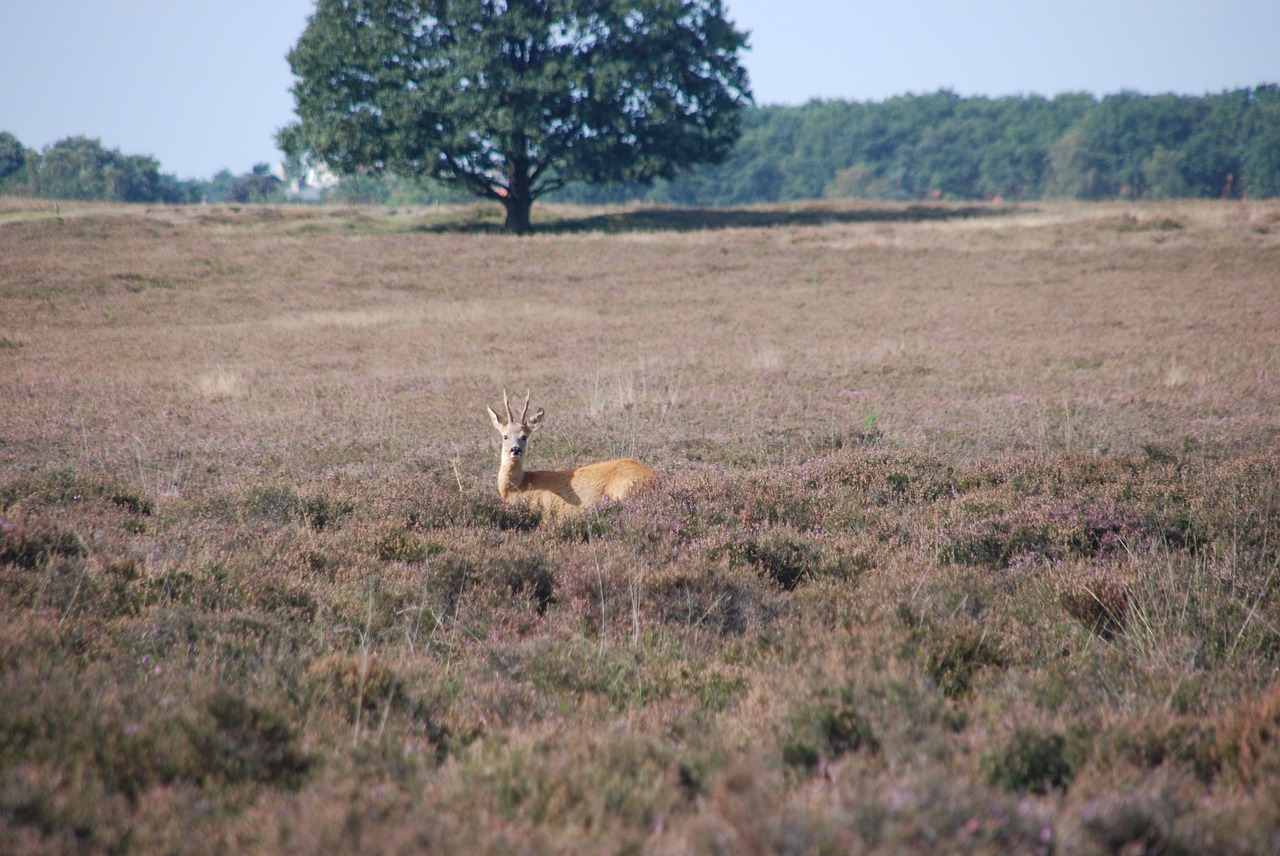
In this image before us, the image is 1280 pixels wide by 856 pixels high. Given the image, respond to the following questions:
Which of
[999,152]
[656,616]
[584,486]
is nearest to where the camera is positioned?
[656,616]

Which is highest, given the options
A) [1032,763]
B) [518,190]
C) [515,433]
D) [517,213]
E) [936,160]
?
[936,160]

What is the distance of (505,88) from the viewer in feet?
140

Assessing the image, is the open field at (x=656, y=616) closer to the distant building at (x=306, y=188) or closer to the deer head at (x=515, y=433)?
the deer head at (x=515, y=433)

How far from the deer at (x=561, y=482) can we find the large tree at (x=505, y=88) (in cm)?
3681

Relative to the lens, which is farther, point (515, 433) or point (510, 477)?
point (515, 433)

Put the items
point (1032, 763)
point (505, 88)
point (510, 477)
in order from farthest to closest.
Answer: point (505, 88)
point (510, 477)
point (1032, 763)

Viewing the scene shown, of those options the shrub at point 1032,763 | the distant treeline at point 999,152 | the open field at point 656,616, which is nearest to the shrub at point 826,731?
the open field at point 656,616

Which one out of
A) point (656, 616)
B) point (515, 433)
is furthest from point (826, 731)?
point (515, 433)

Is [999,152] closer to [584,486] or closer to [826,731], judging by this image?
[584,486]

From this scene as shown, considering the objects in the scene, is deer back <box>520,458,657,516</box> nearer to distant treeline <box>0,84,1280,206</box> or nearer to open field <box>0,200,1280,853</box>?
open field <box>0,200,1280,853</box>

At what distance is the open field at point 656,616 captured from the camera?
3004 millimetres

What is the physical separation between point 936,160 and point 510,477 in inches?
5448

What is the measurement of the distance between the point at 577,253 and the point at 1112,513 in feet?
99.1

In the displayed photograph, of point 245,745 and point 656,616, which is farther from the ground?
point 245,745
